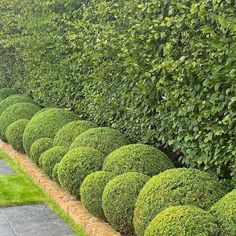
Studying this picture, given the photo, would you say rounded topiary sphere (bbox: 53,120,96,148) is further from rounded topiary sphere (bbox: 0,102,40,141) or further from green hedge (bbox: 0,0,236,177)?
rounded topiary sphere (bbox: 0,102,40,141)

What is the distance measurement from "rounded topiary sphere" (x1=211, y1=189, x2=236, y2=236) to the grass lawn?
1.69 metres

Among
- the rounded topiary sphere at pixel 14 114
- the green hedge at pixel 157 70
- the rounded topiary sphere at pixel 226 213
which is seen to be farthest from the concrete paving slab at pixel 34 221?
the rounded topiary sphere at pixel 14 114

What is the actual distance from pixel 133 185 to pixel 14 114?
15.2 ft

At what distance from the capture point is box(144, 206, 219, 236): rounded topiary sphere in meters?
3.84

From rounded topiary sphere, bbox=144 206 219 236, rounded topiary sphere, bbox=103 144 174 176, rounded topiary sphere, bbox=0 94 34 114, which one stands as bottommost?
rounded topiary sphere, bbox=144 206 219 236

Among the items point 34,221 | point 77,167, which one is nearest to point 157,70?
point 77,167

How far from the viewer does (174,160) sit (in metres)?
6.13

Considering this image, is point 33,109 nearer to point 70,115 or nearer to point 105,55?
point 70,115

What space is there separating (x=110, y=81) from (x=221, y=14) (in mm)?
2642

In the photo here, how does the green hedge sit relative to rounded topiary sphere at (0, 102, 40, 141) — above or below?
above

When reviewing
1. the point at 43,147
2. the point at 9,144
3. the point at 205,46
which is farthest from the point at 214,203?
the point at 9,144

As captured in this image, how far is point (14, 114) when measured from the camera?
8.93 m

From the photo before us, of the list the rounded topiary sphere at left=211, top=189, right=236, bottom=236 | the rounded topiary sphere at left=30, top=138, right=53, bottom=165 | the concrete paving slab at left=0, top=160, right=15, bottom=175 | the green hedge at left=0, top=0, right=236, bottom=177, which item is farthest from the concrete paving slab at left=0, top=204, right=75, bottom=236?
the rounded topiary sphere at left=211, top=189, right=236, bottom=236

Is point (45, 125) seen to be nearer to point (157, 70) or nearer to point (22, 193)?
point (22, 193)
